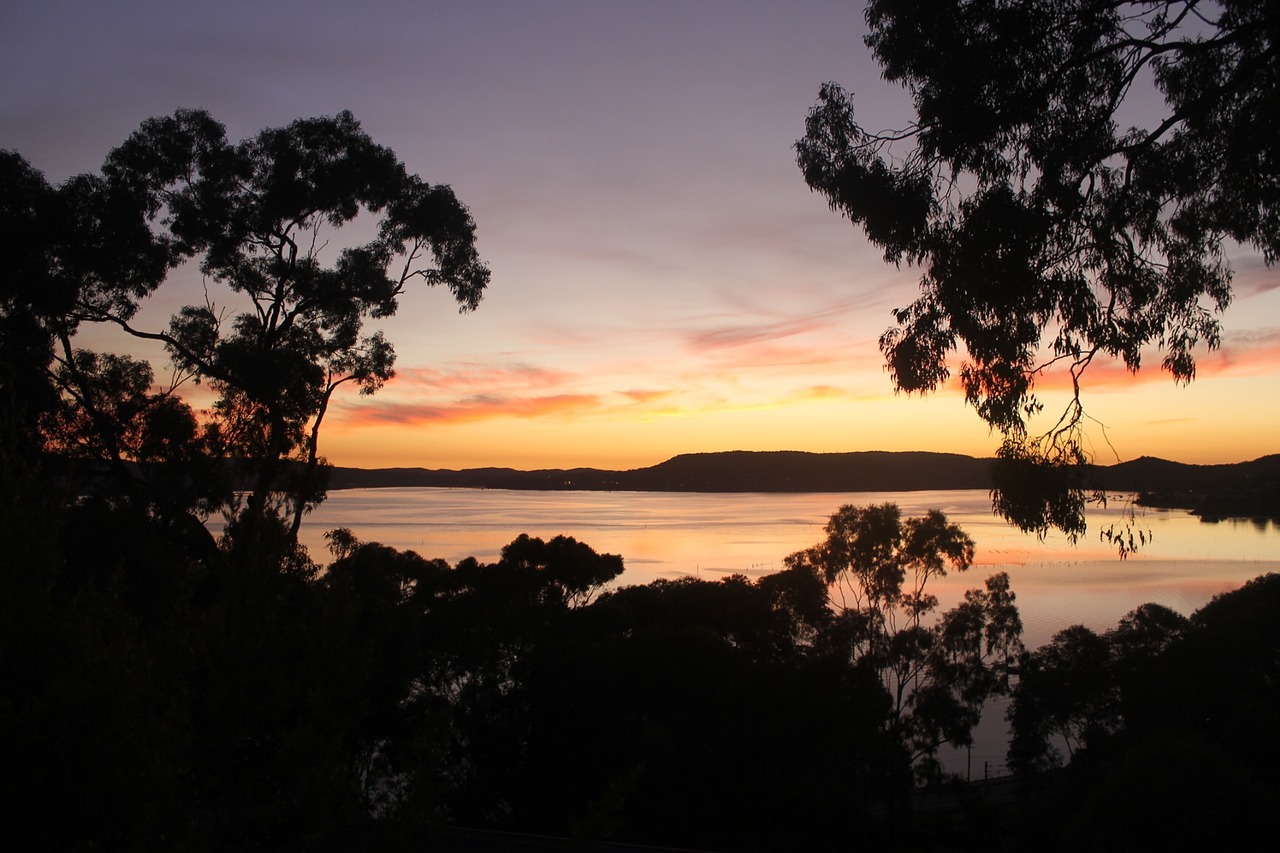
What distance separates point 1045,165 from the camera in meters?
5.90

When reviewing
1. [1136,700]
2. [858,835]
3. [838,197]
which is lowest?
[858,835]

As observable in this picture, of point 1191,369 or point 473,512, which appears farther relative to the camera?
point 473,512

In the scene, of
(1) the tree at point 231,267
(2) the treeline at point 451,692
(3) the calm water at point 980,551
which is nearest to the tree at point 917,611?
(2) the treeline at point 451,692

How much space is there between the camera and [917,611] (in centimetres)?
2248

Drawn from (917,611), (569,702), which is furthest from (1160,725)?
(569,702)

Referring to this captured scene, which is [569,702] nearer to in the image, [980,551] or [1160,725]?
[1160,725]

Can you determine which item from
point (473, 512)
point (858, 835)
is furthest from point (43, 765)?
point (473, 512)

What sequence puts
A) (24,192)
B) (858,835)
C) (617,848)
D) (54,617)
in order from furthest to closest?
(858,835), (24,192), (617,848), (54,617)

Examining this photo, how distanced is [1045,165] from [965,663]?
698 inches

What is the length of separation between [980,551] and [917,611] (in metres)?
35.5

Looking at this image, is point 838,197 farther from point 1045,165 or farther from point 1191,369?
point 1191,369

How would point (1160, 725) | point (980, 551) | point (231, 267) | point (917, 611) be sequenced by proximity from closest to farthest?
1. point (231, 267)
2. point (1160, 725)
3. point (917, 611)
4. point (980, 551)

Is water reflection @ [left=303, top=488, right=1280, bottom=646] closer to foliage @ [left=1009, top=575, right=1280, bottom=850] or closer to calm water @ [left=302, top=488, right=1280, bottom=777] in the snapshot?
calm water @ [left=302, top=488, right=1280, bottom=777]

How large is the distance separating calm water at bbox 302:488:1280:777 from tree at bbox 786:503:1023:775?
3.29 meters
